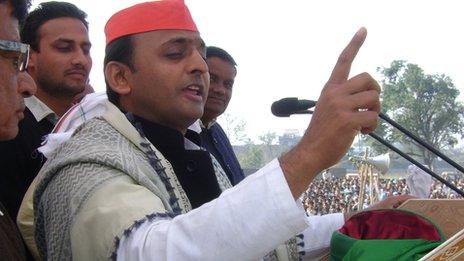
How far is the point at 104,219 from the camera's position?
1540 millimetres

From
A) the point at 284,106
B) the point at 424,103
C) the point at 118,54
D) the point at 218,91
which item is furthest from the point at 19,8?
the point at 424,103

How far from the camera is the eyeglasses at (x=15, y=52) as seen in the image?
1.77m

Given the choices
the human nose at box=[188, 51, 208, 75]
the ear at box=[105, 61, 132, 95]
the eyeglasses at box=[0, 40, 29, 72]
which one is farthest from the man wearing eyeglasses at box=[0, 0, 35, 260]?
the human nose at box=[188, 51, 208, 75]

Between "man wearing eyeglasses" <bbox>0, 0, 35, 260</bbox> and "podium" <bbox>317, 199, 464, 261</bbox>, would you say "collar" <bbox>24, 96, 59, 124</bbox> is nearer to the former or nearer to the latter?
"man wearing eyeglasses" <bbox>0, 0, 35, 260</bbox>

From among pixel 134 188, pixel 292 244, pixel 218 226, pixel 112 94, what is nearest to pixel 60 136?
pixel 112 94

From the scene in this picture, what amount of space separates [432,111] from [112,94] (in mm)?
61954

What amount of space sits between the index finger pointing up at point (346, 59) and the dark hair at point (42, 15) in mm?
2303

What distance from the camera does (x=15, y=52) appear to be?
5.93ft

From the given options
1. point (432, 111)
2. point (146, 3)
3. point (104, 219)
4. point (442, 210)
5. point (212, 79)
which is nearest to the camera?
point (104, 219)

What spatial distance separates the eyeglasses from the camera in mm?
1773

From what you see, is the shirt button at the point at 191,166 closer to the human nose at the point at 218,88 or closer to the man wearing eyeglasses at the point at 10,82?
the man wearing eyeglasses at the point at 10,82

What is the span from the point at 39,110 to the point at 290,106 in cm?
155

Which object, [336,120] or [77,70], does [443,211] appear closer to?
[336,120]

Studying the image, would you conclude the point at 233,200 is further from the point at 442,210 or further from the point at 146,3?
the point at 146,3
